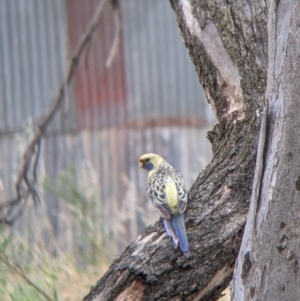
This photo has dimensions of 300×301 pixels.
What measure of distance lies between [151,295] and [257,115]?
967mm

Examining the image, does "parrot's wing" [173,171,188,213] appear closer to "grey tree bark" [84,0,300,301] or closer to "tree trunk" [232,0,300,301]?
"grey tree bark" [84,0,300,301]

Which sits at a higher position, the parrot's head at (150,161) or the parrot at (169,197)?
the parrot's head at (150,161)

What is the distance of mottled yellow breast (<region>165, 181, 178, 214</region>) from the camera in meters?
3.55

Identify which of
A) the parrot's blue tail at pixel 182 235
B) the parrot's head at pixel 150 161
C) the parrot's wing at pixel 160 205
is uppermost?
the parrot's head at pixel 150 161

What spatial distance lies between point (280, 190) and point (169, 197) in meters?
1.02

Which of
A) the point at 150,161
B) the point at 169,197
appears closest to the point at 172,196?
the point at 169,197

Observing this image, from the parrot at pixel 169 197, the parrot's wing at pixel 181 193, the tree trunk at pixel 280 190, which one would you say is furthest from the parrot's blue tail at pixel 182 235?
the tree trunk at pixel 280 190

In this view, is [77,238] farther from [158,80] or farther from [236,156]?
[236,156]

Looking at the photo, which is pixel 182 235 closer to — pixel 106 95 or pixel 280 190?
pixel 280 190

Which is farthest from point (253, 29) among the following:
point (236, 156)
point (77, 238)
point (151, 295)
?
point (77, 238)

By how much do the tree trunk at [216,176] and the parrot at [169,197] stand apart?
0.16 feet

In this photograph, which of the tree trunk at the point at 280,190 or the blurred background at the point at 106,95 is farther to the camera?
the blurred background at the point at 106,95

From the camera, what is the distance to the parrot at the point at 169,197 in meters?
3.19

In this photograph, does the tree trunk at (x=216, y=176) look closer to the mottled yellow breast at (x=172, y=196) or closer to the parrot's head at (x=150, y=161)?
the mottled yellow breast at (x=172, y=196)
